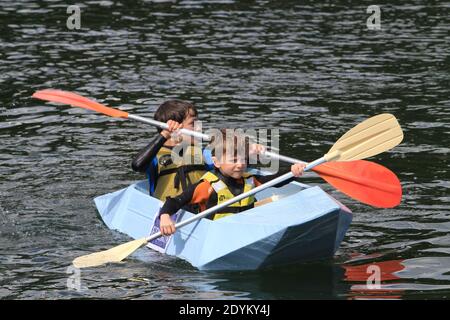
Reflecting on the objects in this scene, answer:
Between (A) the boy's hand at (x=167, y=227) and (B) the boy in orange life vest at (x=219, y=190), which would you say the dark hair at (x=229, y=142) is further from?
(A) the boy's hand at (x=167, y=227)

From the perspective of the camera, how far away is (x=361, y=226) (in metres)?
9.08

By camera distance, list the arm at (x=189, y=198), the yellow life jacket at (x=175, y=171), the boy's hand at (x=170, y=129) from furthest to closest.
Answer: the yellow life jacket at (x=175, y=171) < the boy's hand at (x=170, y=129) < the arm at (x=189, y=198)

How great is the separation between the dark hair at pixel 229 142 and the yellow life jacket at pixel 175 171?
0.85 meters

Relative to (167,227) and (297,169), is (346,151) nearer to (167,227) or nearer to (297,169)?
(297,169)

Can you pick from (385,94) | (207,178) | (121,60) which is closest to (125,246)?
(207,178)

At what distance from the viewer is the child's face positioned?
8.04 metres

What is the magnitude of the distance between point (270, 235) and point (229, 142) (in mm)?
848

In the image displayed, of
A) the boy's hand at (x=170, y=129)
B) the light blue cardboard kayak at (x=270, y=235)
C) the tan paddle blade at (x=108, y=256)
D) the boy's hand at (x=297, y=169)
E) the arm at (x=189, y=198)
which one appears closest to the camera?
the light blue cardboard kayak at (x=270, y=235)

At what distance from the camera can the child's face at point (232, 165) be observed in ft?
26.4

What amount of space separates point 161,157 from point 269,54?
21.5 ft

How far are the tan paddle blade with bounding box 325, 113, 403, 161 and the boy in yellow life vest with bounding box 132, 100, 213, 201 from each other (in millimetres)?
1454

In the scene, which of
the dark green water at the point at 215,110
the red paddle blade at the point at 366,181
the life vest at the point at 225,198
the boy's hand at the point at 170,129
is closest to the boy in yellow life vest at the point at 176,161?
the boy's hand at the point at 170,129

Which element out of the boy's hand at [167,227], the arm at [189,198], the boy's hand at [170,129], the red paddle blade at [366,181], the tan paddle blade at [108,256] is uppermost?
the boy's hand at [170,129]

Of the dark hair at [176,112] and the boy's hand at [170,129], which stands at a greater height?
the dark hair at [176,112]
